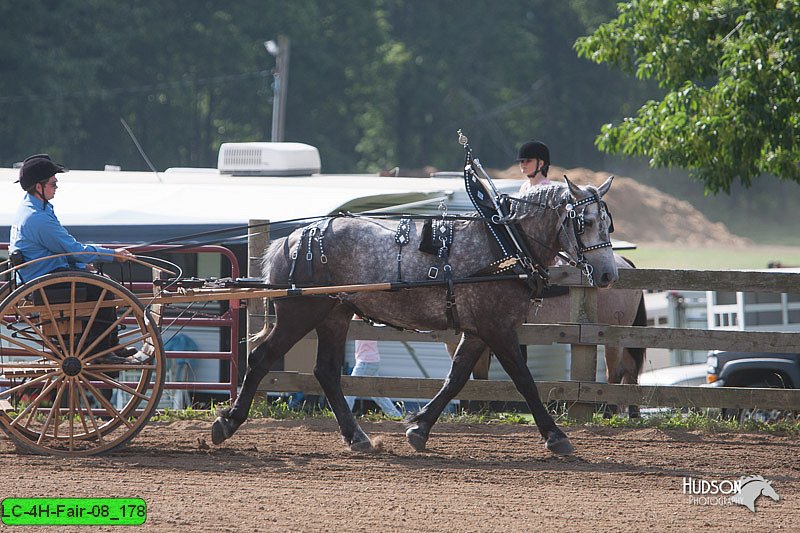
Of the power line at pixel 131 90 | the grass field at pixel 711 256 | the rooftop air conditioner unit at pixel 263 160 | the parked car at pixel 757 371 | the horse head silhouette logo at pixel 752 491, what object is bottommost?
the horse head silhouette logo at pixel 752 491

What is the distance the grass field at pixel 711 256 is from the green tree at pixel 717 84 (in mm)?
24499

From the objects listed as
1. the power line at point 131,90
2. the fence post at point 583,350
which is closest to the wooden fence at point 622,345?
the fence post at point 583,350

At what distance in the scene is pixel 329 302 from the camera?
27.1 feet

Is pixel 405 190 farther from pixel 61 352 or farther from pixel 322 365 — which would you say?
pixel 61 352

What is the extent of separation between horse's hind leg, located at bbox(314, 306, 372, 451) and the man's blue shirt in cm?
175

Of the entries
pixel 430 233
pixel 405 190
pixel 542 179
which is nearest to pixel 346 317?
pixel 430 233

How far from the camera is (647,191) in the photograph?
Answer: 45406 mm

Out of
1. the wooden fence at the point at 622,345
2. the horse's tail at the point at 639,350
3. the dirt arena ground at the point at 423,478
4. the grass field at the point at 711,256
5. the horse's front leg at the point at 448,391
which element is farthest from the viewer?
the grass field at the point at 711,256

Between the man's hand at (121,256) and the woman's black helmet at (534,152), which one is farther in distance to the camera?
the woman's black helmet at (534,152)

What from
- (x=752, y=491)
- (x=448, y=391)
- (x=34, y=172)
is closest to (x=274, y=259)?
(x=448, y=391)

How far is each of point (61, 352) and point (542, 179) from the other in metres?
3.99

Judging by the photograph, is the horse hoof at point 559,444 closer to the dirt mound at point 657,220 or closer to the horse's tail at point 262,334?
the horse's tail at point 262,334

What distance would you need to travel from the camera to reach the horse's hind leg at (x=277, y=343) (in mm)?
8227

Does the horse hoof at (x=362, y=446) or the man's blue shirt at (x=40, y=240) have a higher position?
the man's blue shirt at (x=40, y=240)
